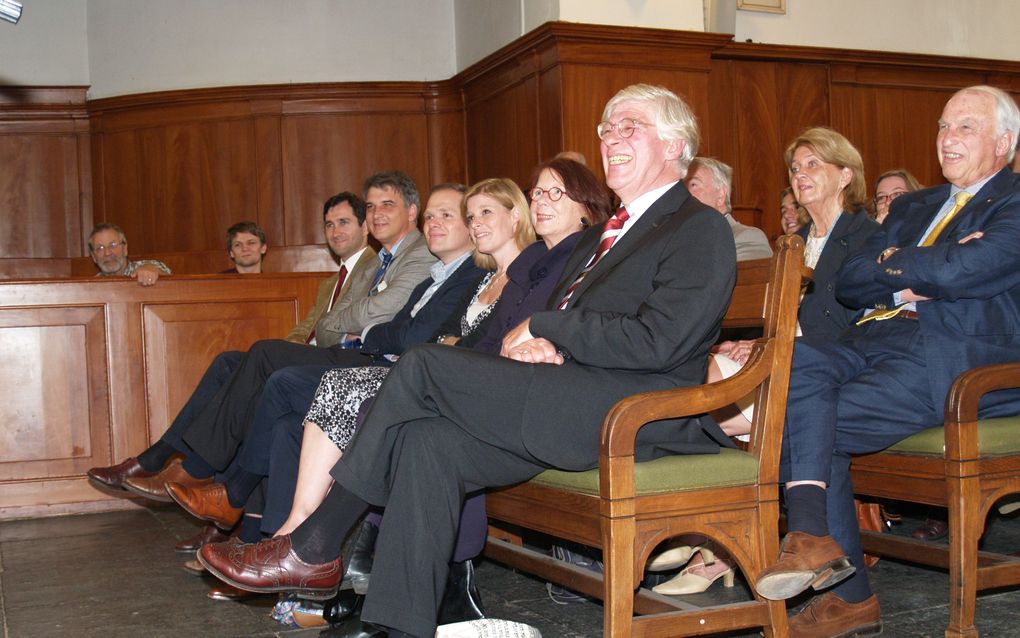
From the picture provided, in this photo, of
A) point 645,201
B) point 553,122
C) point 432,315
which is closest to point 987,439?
point 645,201

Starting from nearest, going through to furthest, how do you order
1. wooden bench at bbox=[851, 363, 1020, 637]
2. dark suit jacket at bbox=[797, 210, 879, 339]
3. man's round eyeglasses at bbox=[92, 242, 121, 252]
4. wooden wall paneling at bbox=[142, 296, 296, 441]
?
1. wooden bench at bbox=[851, 363, 1020, 637]
2. dark suit jacket at bbox=[797, 210, 879, 339]
3. wooden wall paneling at bbox=[142, 296, 296, 441]
4. man's round eyeglasses at bbox=[92, 242, 121, 252]

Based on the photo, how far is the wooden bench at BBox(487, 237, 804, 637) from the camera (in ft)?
7.29

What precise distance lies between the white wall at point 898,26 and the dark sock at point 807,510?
5.77m

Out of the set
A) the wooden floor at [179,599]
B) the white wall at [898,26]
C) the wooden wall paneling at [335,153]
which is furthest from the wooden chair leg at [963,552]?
the wooden wall paneling at [335,153]

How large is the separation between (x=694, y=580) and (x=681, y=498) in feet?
3.13

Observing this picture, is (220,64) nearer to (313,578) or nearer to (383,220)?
(383,220)

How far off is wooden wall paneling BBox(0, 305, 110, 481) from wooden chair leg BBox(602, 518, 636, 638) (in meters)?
3.71

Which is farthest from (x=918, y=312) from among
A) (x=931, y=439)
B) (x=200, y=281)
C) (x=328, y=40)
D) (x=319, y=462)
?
(x=328, y=40)

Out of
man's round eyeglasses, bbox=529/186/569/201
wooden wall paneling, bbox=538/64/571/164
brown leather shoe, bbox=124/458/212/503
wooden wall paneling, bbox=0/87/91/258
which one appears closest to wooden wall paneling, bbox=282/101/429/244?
wooden wall paneling, bbox=538/64/571/164

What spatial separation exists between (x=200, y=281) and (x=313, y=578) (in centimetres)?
310

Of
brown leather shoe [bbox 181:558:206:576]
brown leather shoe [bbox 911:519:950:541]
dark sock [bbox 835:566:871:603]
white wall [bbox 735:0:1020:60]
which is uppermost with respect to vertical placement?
white wall [bbox 735:0:1020:60]

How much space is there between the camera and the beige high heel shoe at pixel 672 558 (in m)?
3.11

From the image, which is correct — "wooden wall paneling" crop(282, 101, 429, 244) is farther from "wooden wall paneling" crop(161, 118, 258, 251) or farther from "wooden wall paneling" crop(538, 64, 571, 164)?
"wooden wall paneling" crop(538, 64, 571, 164)

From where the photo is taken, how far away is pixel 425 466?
7.53ft
